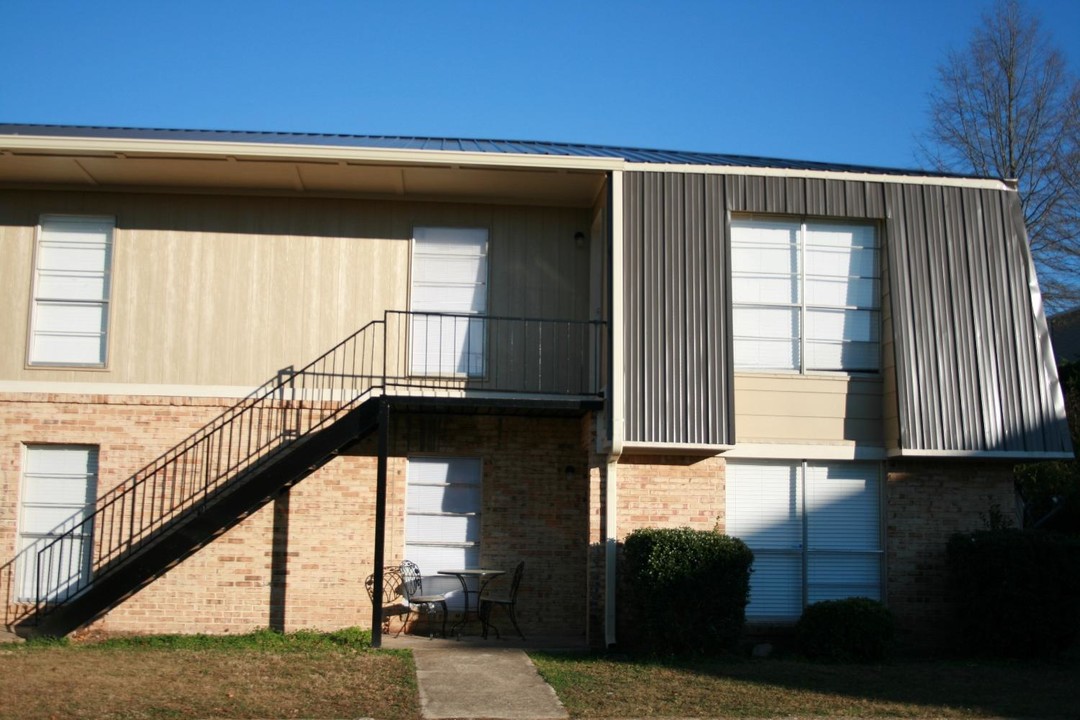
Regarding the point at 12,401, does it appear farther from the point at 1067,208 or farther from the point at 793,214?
the point at 1067,208

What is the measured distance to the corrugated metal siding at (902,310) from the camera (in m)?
13.2

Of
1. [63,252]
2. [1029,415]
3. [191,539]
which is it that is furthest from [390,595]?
[1029,415]

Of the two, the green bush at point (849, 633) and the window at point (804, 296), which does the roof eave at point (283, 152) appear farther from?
the green bush at point (849, 633)

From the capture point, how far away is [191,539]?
505 inches

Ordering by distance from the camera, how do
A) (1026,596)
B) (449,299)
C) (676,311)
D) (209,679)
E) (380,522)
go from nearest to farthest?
(209,679) < (380,522) < (1026,596) < (676,311) < (449,299)

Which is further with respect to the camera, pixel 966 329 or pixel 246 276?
pixel 246 276

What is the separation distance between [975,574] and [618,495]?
4.10 metres

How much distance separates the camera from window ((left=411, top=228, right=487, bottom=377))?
46.8 ft

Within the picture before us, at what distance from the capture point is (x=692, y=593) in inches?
480

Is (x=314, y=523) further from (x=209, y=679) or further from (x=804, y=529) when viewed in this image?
(x=804, y=529)

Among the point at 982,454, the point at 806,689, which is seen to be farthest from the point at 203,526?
the point at 982,454

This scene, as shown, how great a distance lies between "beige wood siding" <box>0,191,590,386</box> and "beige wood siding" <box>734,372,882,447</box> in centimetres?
238

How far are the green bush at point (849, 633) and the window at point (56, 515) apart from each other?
27.3 feet

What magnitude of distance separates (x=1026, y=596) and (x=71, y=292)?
11.5 meters
